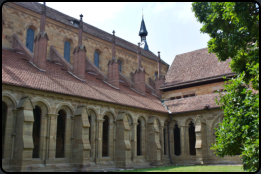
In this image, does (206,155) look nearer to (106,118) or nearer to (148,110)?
(148,110)

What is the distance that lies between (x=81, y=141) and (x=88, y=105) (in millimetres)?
3010

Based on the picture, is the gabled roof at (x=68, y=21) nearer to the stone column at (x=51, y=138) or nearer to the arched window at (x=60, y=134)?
the arched window at (x=60, y=134)

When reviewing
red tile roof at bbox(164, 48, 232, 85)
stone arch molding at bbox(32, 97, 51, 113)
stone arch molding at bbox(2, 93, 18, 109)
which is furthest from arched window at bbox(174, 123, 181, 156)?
stone arch molding at bbox(2, 93, 18, 109)

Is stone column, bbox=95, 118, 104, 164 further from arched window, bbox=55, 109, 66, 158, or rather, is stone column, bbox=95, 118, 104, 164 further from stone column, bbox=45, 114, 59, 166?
stone column, bbox=45, 114, 59, 166

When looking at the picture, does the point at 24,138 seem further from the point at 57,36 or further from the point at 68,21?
the point at 68,21

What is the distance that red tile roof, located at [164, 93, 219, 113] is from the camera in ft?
88.7

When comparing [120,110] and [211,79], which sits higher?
[211,79]

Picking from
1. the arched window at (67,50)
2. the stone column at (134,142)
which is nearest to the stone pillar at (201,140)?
the stone column at (134,142)

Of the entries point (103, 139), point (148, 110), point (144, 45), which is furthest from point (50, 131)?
point (144, 45)

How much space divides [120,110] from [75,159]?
6025 mm

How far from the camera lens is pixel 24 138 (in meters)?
16.1

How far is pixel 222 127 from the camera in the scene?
→ 12.4 m

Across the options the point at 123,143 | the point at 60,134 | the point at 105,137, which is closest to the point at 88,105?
the point at 60,134

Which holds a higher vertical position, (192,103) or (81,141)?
(192,103)
